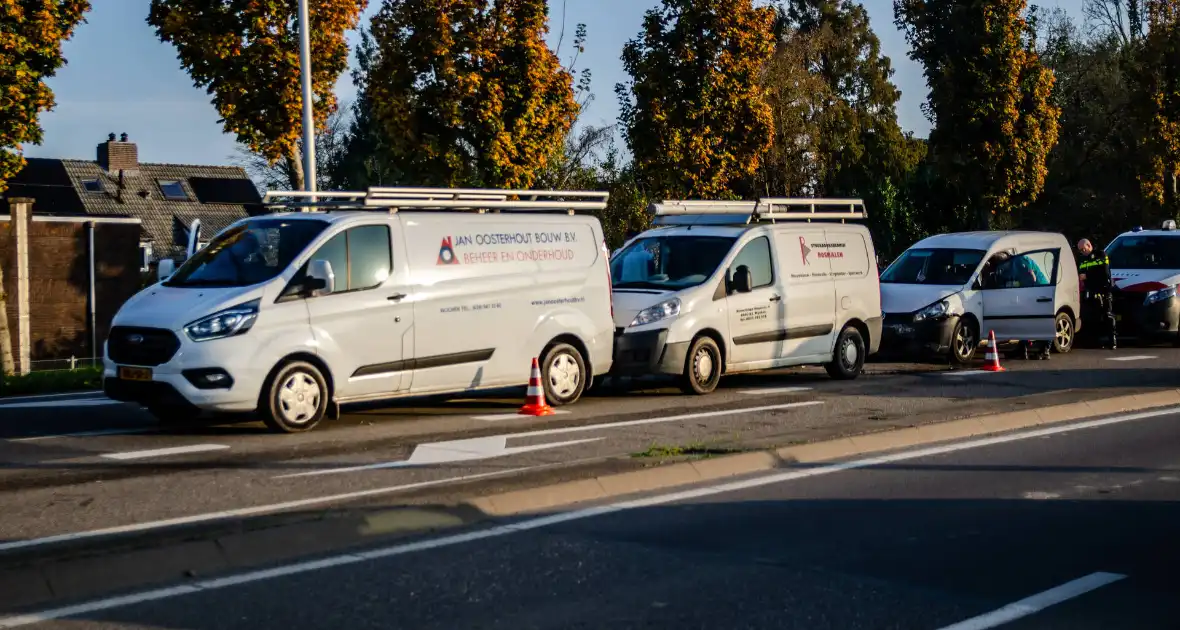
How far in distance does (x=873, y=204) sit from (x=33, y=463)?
49.9m

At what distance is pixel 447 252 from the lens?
13289 mm

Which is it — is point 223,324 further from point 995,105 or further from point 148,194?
point 148,194

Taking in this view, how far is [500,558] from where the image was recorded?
7.09 meters

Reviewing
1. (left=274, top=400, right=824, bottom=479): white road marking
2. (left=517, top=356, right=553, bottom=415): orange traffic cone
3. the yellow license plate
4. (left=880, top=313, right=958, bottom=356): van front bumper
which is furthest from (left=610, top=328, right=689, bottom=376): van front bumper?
(left=880, top=313, right=958, bottom=356): van front bumper

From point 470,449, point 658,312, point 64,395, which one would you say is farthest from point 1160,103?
point 470,449

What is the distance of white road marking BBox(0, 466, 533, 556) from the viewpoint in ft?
23.7

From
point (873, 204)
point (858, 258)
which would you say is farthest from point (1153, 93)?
point (858, 258)

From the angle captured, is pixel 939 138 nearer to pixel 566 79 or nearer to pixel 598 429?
pixel 566 79

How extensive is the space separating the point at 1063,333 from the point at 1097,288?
1799 millimetres

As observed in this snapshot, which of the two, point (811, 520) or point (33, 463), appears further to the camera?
point (33, 463)

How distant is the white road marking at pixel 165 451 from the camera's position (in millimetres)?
10656

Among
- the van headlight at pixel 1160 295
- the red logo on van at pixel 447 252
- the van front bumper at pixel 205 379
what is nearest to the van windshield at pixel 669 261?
the red logo on van at pixel 447 252

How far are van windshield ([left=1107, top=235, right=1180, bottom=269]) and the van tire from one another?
11.4 ft

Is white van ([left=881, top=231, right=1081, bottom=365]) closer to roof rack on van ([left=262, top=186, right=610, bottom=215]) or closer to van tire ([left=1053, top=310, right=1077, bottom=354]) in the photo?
van tire ([left=1053, top=310, right=1077, bottom=354])
